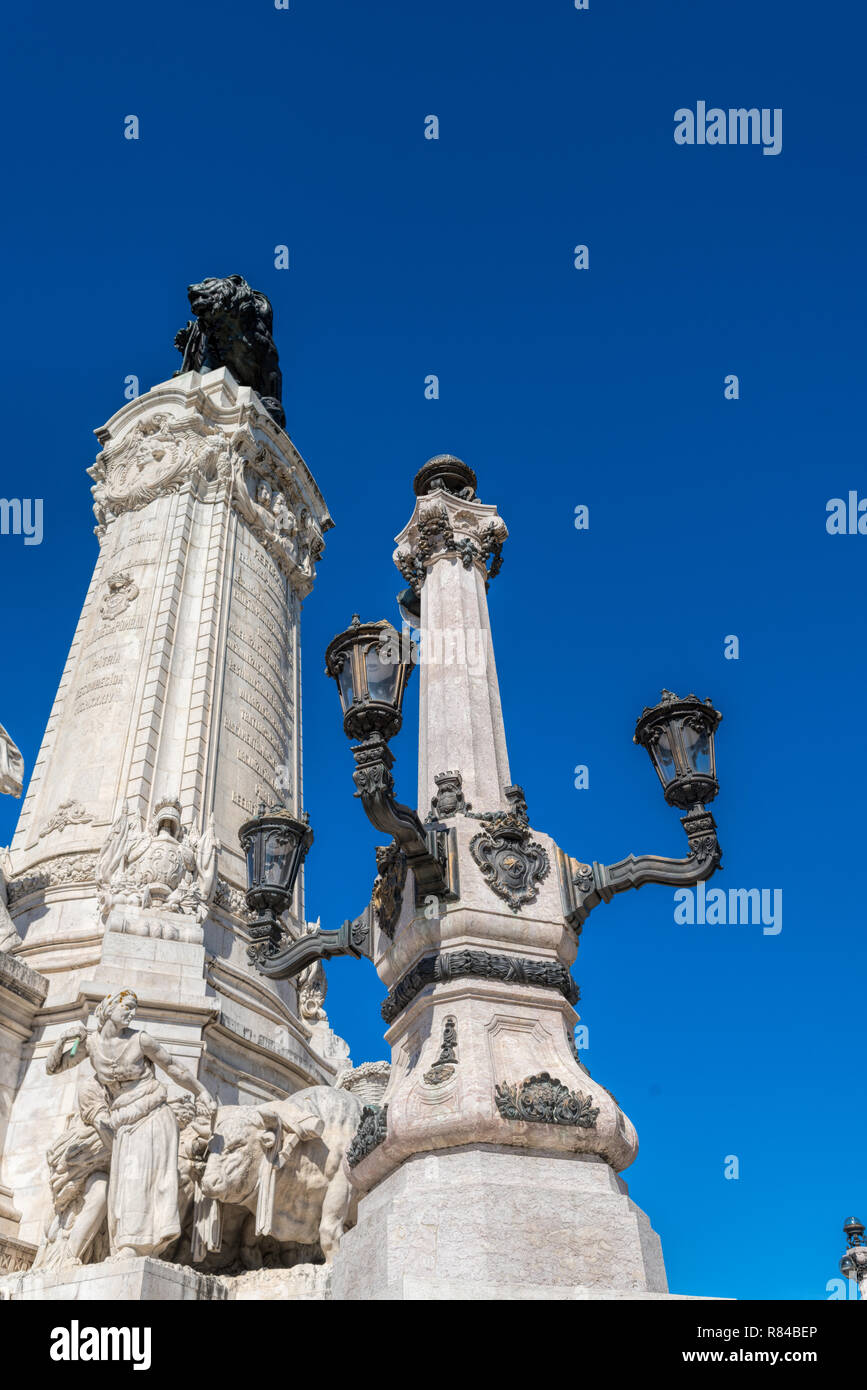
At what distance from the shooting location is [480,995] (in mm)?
6957

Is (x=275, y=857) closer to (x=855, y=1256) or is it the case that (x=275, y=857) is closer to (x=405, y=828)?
(x=405, y=828)

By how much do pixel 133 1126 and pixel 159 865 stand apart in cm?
748

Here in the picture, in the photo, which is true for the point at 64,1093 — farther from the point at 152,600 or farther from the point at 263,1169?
the point at 152,600

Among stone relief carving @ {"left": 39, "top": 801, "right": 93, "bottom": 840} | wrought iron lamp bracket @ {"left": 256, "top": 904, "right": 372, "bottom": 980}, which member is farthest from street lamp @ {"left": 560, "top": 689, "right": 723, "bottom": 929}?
stone relief carving @ {"left": 39, "top": 801, "right": 93, "bottom": 840}

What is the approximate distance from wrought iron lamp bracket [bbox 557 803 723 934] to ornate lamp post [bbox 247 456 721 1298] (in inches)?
0.5

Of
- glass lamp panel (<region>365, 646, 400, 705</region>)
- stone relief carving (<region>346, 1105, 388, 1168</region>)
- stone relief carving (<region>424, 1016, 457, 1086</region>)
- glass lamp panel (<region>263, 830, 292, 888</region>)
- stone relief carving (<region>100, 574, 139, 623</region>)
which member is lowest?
stone relief carving (<region>346, 1105, 388, 1168</region>)

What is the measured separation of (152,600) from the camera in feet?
69.2

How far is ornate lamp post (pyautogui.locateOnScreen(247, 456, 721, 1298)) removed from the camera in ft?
20.0

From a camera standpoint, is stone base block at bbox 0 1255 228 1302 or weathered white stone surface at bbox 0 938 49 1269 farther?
weathered white stone surface at bbox 0 938 49 1269

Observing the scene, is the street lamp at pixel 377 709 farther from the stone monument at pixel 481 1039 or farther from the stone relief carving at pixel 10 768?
the stone relief carving at pixel 10 768

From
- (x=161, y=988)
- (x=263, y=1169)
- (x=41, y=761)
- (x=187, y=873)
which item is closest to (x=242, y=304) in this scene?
(x=41, y=761)

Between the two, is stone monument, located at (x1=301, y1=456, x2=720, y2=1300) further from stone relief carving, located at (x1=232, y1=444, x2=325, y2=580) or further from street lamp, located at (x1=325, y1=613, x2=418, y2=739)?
stone relief carving, located at (x1=232, y1=444, x2=325, y2=580)
